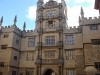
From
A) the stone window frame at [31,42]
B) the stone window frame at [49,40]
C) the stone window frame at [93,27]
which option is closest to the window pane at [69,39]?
the stone window frame at [49,40]

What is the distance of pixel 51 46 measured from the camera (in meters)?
34.9

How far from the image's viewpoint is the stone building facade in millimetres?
31875

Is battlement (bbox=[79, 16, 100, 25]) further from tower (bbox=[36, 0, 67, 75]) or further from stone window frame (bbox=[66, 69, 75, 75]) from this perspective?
stone window frame (bbox=[66, 69, 75, 75])

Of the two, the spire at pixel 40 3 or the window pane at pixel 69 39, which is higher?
the spire at pixel 40 3

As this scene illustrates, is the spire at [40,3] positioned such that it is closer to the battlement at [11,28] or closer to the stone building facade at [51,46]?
the stone building facade at [51,46]

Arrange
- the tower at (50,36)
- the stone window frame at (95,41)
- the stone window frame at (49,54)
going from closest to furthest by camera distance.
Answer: the stone window frame at (95,41)
the tower at (50,36)
the stone window frame at (49,54)

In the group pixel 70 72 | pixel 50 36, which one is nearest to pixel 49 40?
pixel 50 36

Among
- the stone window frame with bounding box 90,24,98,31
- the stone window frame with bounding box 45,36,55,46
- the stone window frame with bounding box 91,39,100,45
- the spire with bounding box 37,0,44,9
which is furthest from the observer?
the spire with bounding box 37,0,44,9

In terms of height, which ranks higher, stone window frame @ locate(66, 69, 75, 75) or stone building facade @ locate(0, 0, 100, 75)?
stone building facade @ locate(0, 0, 100, 75)

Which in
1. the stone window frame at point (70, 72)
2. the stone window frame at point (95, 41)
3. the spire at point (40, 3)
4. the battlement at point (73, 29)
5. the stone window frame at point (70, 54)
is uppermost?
the spire at point (40, 3)

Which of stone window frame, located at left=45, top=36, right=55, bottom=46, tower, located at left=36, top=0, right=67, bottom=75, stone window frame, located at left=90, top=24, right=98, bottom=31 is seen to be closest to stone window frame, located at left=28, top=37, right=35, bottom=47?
tower, located at left=36, top=0, right=67, bottom=75

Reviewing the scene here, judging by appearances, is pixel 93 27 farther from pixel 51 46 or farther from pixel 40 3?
pixel 40 3

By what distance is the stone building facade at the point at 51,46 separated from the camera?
105 feet

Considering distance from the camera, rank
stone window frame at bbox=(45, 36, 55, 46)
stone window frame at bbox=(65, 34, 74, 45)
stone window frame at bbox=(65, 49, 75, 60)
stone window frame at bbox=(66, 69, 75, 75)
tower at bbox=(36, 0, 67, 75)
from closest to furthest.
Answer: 1. stone window frame at bbox=(66, 69, 75, 75)
2. stone window frame at bbox=(65, 49, 75, 60)
3. tower at bbox=(36, 0, 67, 75)
4. stone window frame at bbox=(65, 34, 74, 45)
5. stone window frame at bbox=(45, 36, 55, 46)
